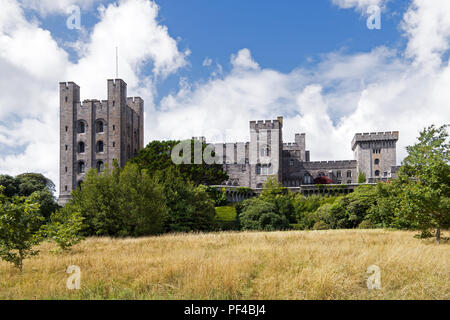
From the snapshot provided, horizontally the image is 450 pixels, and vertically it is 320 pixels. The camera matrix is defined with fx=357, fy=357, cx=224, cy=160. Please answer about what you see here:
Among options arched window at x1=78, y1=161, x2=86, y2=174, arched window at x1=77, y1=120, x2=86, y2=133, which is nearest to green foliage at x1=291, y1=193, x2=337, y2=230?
arched window at x1=78, y1=161, x2=86, y2=174

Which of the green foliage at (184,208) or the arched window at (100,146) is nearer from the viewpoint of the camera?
the green foliage at (184,208)

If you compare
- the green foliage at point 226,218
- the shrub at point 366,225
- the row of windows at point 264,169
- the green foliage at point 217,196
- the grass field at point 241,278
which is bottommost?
the green foliage at point 226,218

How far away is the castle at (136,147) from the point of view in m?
58.7

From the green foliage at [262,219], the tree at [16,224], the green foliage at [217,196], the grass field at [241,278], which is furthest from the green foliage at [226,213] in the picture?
the tree at [16,224]

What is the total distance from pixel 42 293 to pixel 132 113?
60531 millimetres

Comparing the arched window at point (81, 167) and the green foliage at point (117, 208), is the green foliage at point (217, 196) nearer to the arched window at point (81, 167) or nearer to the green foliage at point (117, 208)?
the green foliage at point (117, 208)

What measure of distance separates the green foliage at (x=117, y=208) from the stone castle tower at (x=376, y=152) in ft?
170

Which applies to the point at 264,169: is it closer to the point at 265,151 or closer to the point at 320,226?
the point at 265,151

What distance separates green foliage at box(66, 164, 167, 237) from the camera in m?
21.3

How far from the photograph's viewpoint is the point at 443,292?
282 inches

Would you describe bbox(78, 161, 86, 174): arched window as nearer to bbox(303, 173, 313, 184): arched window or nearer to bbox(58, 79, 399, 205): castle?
bbox(58, 79, 399, 205): castle

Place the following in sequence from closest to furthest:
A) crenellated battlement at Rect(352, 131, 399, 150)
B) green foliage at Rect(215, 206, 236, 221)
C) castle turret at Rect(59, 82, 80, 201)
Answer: green foliage at Rect(215, 206, 236, 221)
castle turret at Rect(59, 82, 80, 201)
crenellated battlement at Rect(352, 131, 399, 150)

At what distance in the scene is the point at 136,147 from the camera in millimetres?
66812
